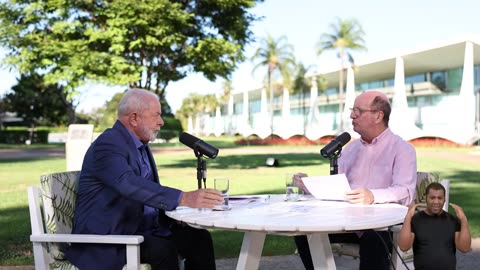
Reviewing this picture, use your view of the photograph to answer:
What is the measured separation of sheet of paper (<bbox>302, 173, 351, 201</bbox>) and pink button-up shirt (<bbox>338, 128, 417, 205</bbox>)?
0.74 feet

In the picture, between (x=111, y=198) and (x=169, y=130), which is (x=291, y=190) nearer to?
(x=111, y=198)

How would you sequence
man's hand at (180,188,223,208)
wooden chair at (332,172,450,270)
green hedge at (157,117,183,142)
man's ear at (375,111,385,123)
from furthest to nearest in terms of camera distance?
1. green hedge at (157,117,183,142)
2. man's ear at (375,111,385,123)
3. wooden chair at (332,172,450,270)
4. man's hand at (180,188,223,208)

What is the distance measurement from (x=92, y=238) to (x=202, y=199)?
2.07ft

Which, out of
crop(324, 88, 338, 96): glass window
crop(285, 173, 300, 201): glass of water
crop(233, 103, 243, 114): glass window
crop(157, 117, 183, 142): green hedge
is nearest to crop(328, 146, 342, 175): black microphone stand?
crop(285, 173, 300, 201): glass of water

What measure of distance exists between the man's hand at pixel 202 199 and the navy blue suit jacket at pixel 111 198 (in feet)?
0.22

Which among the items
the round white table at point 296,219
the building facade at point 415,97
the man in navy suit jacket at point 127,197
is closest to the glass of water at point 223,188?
the round white table at point 296,219

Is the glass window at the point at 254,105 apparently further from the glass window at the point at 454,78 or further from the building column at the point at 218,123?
the glass window at the point at 454,78

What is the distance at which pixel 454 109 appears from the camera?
153 ft

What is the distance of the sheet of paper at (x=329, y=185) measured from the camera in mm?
3605

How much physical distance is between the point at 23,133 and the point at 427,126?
3694 cm

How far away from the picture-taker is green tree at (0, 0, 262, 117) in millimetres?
16875

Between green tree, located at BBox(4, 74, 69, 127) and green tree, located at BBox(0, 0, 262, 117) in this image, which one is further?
green tree, located at BBox(4, 74, 69, 127)

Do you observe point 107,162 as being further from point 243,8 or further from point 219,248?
point 243,8

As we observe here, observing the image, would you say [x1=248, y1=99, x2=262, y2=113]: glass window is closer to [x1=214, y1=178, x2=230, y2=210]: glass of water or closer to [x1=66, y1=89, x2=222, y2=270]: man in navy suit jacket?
[x1=66, y1=89, x2=222, y2=270]: man in navy suit jacket
